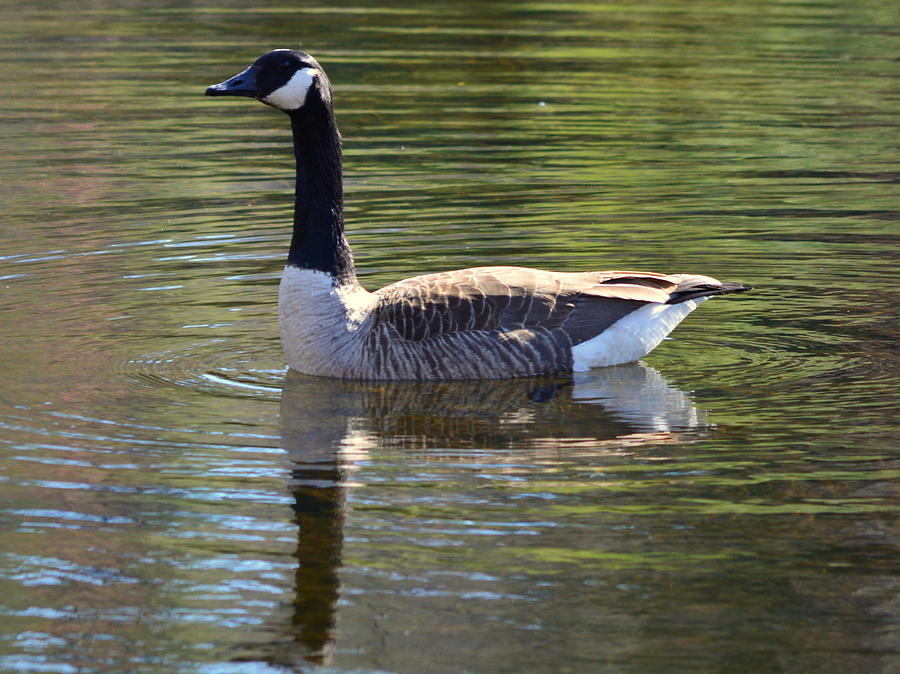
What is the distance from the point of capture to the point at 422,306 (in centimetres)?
1191

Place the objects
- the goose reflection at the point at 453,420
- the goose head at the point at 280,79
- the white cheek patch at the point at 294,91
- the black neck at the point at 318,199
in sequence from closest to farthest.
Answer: the goose reflection at the point at 453,420, the goose head at the point at 280,79, the white cheek patch at the point at 294,91, the black neck at the point at 318,199

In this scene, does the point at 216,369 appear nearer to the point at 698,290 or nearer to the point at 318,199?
the point at 318,199

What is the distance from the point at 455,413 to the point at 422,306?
1110mm

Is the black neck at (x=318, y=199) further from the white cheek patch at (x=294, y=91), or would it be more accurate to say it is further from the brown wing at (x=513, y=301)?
the brown wing at (x=513, y=301)

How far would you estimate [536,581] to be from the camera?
Result: 317 inches

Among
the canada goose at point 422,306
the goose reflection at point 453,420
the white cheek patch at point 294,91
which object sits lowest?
the goose reflection at point 453,420

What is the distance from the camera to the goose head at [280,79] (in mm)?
11727

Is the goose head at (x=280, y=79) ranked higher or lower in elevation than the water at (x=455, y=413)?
higher

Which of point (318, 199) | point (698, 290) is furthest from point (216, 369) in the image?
point (698, 290)

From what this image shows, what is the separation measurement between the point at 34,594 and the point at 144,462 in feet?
6.80

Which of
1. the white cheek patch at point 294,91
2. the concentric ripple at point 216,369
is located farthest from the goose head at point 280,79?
the concentric ripple at point 216,369

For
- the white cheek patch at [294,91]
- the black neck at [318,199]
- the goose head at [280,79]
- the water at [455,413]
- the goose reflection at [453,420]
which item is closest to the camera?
the water at [455,413]

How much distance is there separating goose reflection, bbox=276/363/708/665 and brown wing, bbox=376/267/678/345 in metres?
0.45

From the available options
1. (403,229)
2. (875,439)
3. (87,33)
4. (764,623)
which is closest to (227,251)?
(403,229)
